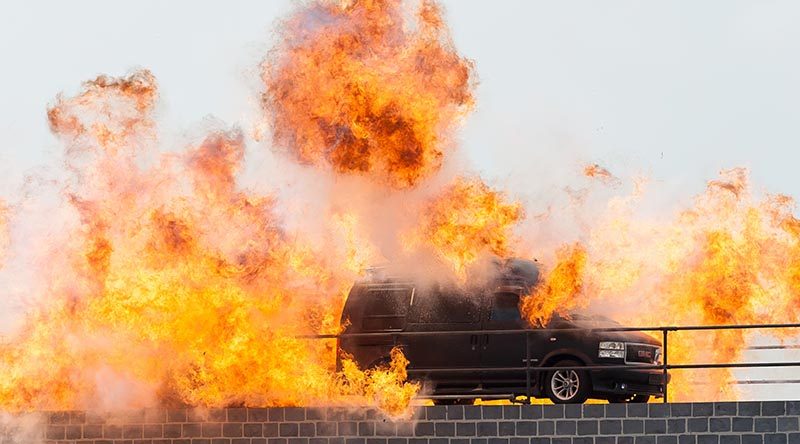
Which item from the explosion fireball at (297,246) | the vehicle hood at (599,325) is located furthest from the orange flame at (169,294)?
the vehicle hood at (599,325)

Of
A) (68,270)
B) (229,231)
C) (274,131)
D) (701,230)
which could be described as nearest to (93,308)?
(68,270)

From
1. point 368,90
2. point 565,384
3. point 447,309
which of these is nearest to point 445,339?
point 447,309

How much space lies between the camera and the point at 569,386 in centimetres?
1842

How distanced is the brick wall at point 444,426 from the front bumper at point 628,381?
1260mm

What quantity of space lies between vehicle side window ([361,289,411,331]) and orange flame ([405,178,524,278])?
0.91 meters

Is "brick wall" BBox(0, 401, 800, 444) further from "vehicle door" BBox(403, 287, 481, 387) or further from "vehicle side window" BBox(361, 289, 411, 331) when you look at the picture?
"vehicle side window" BBox(361, 289, 411, 331)

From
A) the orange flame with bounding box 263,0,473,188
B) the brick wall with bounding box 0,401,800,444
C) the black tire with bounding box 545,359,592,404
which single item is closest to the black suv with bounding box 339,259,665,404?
the black tire with bounding box 545,359,592,404

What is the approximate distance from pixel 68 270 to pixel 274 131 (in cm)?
341

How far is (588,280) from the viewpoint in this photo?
63.3 ft

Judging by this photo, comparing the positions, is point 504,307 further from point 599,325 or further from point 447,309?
point 599,325

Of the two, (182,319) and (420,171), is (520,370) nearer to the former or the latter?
(420,171)

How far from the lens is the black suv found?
1848 cm

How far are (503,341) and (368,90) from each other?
12.6ft

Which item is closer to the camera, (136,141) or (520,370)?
(520,370)
